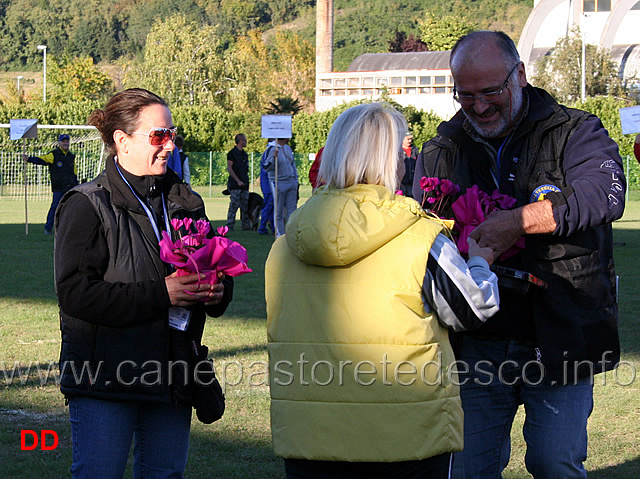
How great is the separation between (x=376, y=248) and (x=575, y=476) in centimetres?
132

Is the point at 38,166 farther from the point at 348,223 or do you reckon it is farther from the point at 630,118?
the point at 348,223

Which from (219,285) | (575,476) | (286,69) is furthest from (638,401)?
(286,69)

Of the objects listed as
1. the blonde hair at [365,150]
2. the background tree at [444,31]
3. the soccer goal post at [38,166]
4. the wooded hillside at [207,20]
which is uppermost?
the wooded hillside at [207,20]

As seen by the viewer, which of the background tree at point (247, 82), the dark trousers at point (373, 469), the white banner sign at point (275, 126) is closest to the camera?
the dark trousers at point (373, 469)

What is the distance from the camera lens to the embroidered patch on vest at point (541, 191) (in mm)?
3327

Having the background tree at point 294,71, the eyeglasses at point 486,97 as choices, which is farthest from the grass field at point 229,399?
the background tree at point 294,71

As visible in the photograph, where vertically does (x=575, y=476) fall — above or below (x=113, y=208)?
below

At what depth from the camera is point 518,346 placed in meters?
3.45

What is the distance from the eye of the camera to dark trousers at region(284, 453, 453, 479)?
9.28 feet

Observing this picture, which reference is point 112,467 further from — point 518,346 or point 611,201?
point 611,201

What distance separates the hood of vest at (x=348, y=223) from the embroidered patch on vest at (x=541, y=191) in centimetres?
71

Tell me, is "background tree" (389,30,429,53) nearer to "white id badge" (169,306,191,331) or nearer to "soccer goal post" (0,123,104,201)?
"soccer goal post" (0,123,104,201)

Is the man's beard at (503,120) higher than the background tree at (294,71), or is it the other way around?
the background tree at (294,71)

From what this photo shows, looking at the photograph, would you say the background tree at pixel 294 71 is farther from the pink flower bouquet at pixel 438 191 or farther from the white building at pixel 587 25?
the pink flower bouquet at pixel 438 191
